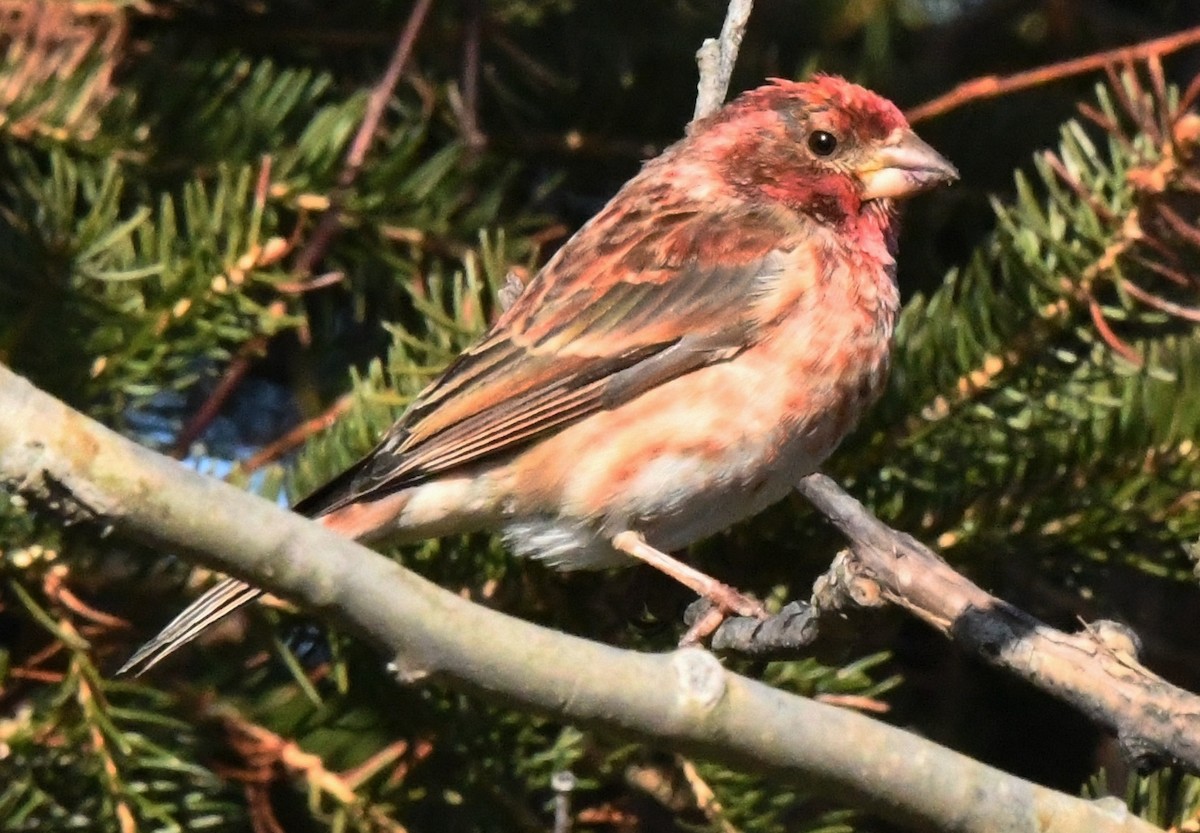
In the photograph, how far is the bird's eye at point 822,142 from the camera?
3.55m

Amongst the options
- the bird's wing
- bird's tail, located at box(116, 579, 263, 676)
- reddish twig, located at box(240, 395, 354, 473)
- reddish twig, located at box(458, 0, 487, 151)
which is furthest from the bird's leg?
reddish twig, located at box(458, 0, 487, 151)

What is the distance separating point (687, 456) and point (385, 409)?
1.79ft

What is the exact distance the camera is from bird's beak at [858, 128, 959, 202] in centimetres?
330

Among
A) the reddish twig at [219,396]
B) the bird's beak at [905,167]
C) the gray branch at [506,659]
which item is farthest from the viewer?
the bird's beak at [905,167]

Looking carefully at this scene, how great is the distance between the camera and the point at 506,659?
1.76 m

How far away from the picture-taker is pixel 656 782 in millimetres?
2838

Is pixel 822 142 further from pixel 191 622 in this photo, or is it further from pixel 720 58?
pixel 191 622

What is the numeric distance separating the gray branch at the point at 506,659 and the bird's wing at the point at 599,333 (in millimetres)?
1234

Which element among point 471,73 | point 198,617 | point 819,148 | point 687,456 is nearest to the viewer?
point 198,617

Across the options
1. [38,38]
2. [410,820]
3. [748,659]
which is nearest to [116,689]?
[410,820]

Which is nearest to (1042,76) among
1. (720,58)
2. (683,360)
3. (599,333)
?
(720,58)

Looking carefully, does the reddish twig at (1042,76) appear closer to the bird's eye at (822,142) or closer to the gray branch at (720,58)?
the bird's eye at (822,142)

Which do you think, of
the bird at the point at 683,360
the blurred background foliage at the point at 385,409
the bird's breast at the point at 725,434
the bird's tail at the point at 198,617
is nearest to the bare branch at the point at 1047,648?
the blurred background foliage at the point at 385,409

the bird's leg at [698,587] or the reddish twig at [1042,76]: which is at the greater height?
the reddish twig at [1042,76]
